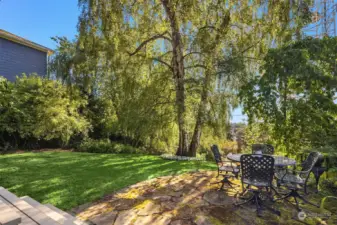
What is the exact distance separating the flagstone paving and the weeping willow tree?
3317 mm

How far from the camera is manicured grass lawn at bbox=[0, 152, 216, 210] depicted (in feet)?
11.9

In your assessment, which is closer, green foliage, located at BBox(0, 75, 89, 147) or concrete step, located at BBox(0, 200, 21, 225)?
concrete step, located at BBox(0, 200, 21, 225)

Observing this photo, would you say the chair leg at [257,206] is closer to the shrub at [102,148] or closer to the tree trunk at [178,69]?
the tree trunk at [178,69]

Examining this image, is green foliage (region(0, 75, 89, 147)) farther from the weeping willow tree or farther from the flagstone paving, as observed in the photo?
the flagstone paving

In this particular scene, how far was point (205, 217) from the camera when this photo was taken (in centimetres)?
291

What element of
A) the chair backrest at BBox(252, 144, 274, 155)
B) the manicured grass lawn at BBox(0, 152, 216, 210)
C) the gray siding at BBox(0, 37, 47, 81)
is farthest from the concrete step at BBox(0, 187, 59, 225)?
the gray siding at BBox(0, 37, 47, 81)

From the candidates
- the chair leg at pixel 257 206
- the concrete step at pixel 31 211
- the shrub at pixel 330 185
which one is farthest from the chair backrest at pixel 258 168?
the concrete step at pixel 31 211

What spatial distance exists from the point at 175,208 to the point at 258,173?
1.49 meters

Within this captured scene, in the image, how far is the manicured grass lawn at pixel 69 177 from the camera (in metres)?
3.62

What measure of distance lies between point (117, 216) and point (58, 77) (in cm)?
918

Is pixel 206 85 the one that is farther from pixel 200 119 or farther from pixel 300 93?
pixel 300 93

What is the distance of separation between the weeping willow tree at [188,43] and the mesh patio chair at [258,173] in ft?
11.2

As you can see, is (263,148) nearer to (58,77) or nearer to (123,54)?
(123,54)

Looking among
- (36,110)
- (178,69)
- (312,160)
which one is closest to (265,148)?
(312,160)
